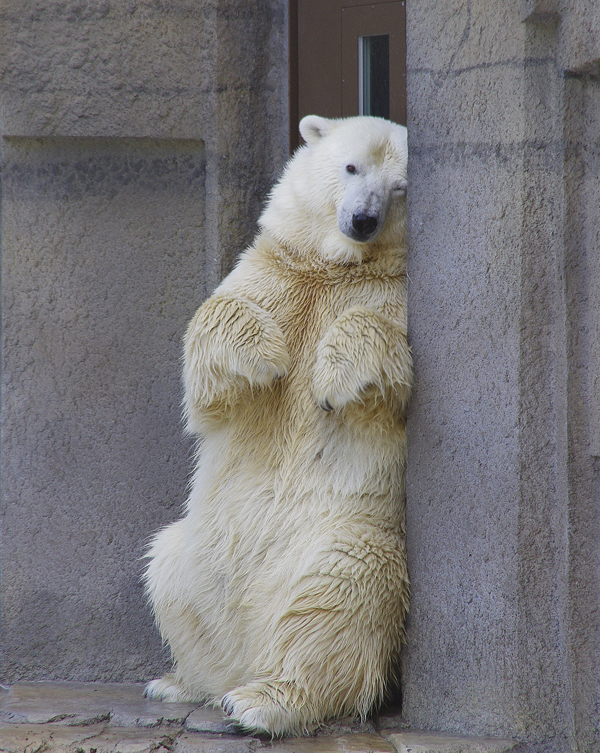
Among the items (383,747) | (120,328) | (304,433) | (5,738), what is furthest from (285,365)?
(5,738)

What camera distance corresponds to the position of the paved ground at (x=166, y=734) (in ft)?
7.71

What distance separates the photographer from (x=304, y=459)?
2.72m

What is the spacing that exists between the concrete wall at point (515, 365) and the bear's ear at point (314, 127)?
0.51m

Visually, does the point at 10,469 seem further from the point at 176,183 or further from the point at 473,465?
the point at 473,465

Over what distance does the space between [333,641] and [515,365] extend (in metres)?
0.98

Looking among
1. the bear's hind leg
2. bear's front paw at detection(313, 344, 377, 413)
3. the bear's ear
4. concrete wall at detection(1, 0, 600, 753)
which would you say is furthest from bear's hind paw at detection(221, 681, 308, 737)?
the bear's ear

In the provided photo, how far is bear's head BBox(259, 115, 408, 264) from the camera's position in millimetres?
2652

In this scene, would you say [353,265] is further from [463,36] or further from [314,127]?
[463,36]

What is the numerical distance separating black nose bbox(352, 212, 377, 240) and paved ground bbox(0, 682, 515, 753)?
1495 mm

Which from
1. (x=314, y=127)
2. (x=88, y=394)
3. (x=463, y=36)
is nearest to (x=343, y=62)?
(x=314, y=127)

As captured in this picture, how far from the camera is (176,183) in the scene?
3.29 meters

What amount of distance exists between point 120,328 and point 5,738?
1.53 m

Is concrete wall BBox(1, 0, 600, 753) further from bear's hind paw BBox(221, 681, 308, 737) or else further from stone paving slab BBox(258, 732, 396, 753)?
bear's hind paw BBox(221, 681, 308, 737)

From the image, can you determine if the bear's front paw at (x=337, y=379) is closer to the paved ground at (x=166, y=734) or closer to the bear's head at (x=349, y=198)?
the bear's head at (x=349, y=198)
